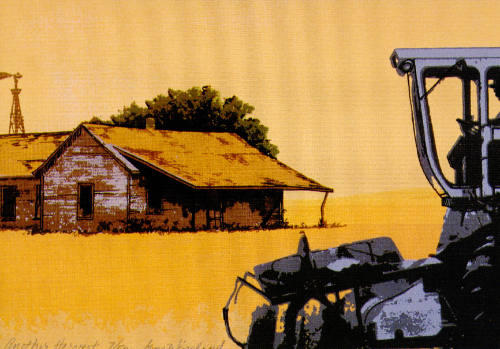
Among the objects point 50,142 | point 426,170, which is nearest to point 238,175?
point 50,142

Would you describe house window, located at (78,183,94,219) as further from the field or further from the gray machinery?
the gray machinery

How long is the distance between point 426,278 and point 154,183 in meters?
16.8

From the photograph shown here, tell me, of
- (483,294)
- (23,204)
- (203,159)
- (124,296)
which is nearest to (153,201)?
(203,159)

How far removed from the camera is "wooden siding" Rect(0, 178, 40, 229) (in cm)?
2359

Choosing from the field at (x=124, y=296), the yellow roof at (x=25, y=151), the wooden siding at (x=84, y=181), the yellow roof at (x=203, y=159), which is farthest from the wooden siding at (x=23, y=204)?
the field at (x=124, y=296)

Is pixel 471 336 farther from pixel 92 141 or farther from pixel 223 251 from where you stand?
pixel 92 141

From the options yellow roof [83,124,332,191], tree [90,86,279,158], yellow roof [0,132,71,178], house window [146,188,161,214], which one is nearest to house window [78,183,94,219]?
yellow roof [83,124,332,191]

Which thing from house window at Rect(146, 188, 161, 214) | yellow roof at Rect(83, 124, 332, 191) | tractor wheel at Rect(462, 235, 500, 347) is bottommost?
tractor wheel at Rect(462, 235, 500, 347)

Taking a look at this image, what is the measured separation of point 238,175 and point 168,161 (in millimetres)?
2200

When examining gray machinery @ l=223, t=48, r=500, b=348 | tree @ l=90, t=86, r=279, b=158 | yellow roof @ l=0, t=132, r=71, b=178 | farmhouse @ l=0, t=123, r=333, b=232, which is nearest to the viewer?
gray machinery @ l=223, t=48, r=500, b=348

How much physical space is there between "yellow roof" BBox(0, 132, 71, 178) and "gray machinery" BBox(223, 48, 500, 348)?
19.6 m

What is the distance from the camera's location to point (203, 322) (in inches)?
274

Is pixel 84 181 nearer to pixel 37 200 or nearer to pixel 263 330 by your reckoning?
pixel 37 200

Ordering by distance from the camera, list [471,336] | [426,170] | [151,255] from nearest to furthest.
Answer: [471,336]
[426,170]
[151,255]
